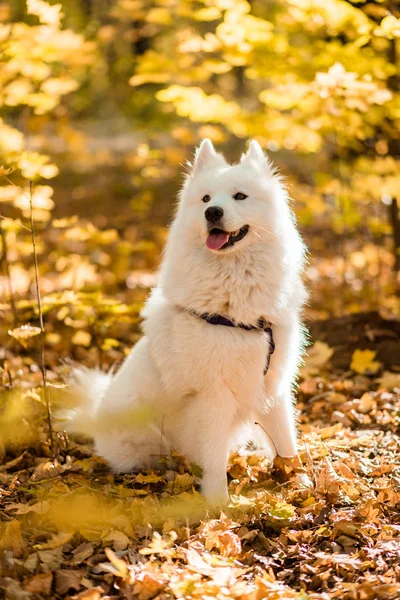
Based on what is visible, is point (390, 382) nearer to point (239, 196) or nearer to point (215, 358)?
point (215, 358)

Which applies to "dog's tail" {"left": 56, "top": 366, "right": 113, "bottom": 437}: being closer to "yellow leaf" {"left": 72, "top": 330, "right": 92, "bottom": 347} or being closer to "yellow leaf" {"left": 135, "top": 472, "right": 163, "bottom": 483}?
"yellow leaf" {"left": 135, "top": 472, "right": 163, "bottom": 483}

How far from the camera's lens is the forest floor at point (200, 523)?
92.4 inches

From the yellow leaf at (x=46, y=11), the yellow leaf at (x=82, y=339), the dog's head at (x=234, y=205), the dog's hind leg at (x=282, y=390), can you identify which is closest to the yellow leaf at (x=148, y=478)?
the dog's hind leg at (x=282, y=390)

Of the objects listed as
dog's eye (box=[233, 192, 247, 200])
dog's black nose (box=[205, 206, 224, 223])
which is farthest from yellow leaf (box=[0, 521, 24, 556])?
dog's eye (box=[233, 192, 247, 200])

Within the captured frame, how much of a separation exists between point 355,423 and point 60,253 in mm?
3074

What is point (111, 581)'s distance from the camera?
2.39 m

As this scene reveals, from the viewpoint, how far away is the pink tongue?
3170 millimetres

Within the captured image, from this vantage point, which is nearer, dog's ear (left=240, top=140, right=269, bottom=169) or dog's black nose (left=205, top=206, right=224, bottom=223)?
dog's black nose (left=205, top=206, right=224, bottom=223)

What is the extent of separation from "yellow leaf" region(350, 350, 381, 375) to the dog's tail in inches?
87.6

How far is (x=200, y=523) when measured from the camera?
9.53ft

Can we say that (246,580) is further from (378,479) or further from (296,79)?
(296,79)

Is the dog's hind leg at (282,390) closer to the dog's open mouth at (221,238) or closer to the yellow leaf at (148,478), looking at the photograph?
the dog's open mouth at (221,238)

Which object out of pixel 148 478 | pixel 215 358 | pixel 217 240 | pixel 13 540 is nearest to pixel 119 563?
pixel 13 540

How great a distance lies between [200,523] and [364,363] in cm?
271
